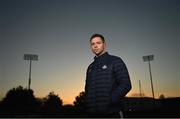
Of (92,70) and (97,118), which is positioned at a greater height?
(92,70)

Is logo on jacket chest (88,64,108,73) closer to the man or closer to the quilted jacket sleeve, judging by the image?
the man

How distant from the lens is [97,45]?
3.92 m

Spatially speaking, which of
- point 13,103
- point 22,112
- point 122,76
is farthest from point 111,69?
point 13,103

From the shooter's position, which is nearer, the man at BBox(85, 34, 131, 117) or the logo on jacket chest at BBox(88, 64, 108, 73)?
the man at BBox(85, 34, 131, 117)

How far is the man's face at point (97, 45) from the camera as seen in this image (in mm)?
3920

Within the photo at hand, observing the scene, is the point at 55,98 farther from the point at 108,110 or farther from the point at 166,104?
the point at 108,110

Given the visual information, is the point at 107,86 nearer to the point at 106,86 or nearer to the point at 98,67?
the point at 106,86

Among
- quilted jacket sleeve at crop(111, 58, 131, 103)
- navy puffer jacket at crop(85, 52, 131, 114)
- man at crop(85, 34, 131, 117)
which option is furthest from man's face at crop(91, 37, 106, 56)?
quilted jacket sleeve at crop(111, 58, 131, 103)

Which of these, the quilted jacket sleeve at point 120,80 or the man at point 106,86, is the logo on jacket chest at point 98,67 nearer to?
the man at point 106,86

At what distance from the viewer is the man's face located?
154 inches

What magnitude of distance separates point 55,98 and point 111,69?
9455 centimetres

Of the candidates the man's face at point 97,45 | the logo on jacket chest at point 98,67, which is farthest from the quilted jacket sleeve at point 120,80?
the man's face at point 97,45

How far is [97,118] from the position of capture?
12.3 feet

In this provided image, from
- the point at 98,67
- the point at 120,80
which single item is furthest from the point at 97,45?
the point at 120,80
